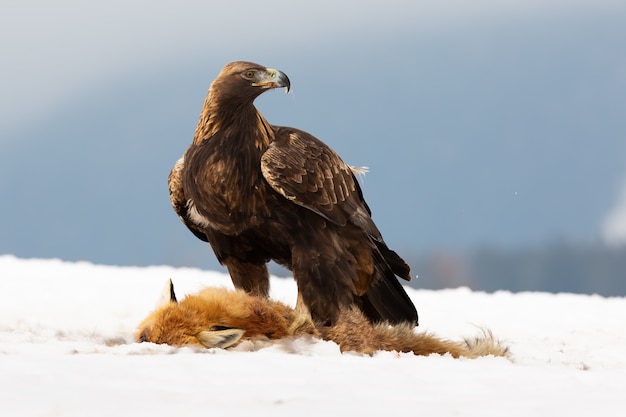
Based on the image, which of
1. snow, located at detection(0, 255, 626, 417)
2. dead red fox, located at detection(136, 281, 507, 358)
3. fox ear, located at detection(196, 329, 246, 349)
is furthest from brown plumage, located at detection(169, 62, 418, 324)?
fox ear, located at detection(196, 329, 246, 349)

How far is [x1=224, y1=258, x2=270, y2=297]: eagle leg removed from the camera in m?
8.12

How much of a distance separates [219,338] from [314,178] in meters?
2.65

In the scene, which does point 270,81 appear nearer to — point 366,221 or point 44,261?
point 366,221

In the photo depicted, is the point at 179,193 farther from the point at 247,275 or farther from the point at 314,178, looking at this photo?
the point at 314,178

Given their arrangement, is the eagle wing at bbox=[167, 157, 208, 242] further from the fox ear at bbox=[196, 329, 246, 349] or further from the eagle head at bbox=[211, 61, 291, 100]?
the fox ear at bbox=[196, 329, 246, 349]

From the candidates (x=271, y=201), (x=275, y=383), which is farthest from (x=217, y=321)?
(x=271, y=201)

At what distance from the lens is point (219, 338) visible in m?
5.41

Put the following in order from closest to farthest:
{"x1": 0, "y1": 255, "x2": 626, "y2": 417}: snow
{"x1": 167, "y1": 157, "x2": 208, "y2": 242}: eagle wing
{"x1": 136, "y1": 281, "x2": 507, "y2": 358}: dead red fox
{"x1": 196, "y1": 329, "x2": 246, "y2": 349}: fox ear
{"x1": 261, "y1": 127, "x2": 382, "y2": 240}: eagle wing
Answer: {"x1": 0, "y1": 255, "x2": 626, "y2": 417}: snow, {"x1": 196, "y1": 329, "x2": 246, "y2": 349}: fox ear, {"x1": 136, "y1": 281, "x2": 507, "y2": 358}: dead red fox, {"x1": 261, "y1": 127, "x2": 382, "y2": 240}: eagle wing, {"x1": 167, "y1": 157, "x2": 208, "y2": 242}: eagle wing

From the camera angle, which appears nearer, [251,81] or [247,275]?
[251,81]

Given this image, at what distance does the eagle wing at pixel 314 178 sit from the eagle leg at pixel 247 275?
88 centimetres

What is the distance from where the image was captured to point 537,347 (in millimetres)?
9664

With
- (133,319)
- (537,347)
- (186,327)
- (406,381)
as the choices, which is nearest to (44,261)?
(133,319)

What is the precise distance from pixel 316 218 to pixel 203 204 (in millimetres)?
985

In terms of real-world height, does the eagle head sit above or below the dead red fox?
above
